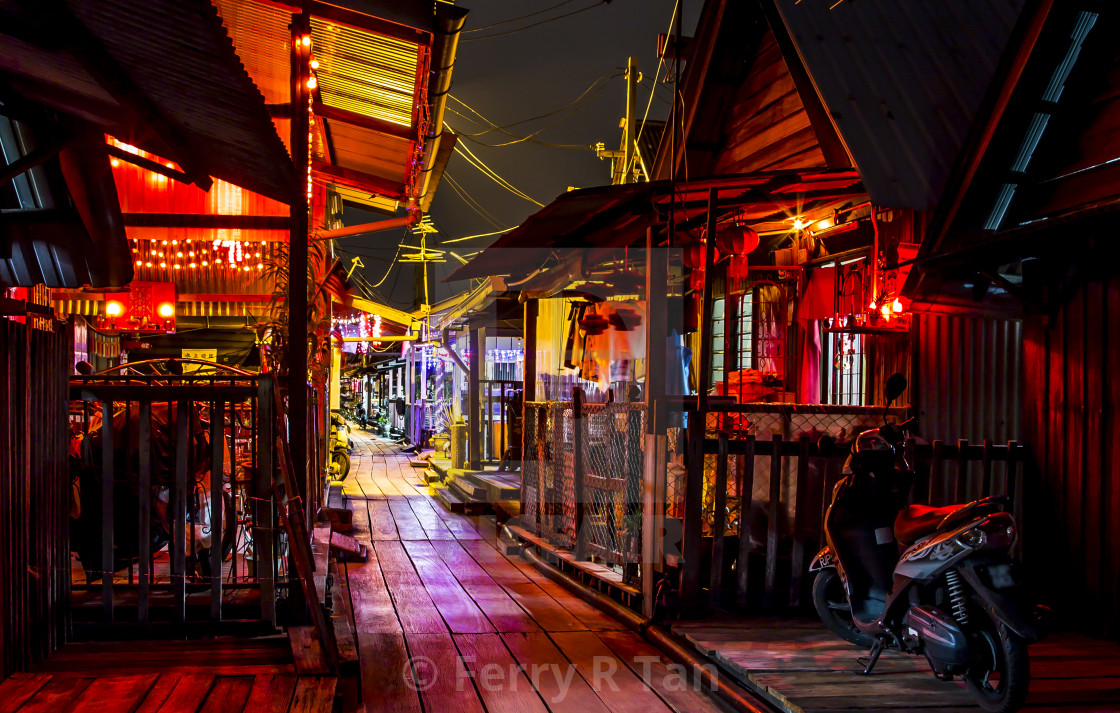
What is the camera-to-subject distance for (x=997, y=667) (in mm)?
4051

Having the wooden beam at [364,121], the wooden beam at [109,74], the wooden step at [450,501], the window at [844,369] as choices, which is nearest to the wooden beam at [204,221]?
the wooden beam at [109,74]

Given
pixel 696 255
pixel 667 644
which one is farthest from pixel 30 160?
pixel 696 255

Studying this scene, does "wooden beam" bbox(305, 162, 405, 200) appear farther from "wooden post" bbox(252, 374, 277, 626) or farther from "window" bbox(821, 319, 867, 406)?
"wooden post" bbox(252, 374, 277, 626)

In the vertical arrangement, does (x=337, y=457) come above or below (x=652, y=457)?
below

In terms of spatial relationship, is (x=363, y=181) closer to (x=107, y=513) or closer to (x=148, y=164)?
(x=148, y=164)

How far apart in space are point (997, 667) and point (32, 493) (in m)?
4.96

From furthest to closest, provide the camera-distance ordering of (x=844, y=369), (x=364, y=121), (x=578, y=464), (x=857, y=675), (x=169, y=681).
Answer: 1. (x=364, y=121)
2. (x=844, y=369)
3. (x=578, y=464)
4. (x=857, y=675)
5. (x=169, y=681)

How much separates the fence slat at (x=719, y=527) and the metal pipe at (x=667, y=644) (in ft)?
1.71

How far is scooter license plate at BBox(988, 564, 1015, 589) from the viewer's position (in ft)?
13.4

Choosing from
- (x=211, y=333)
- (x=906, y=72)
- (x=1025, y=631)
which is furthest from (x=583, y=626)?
(x=211, y=333)

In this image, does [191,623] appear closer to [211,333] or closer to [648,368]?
[648,368]

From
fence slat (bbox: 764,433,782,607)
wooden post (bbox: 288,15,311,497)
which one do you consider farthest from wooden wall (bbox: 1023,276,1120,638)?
wooden post (bbox: 288,15,311,497)

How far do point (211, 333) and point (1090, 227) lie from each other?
1314 cm

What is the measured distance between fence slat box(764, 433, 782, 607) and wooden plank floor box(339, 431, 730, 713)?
1.00m
